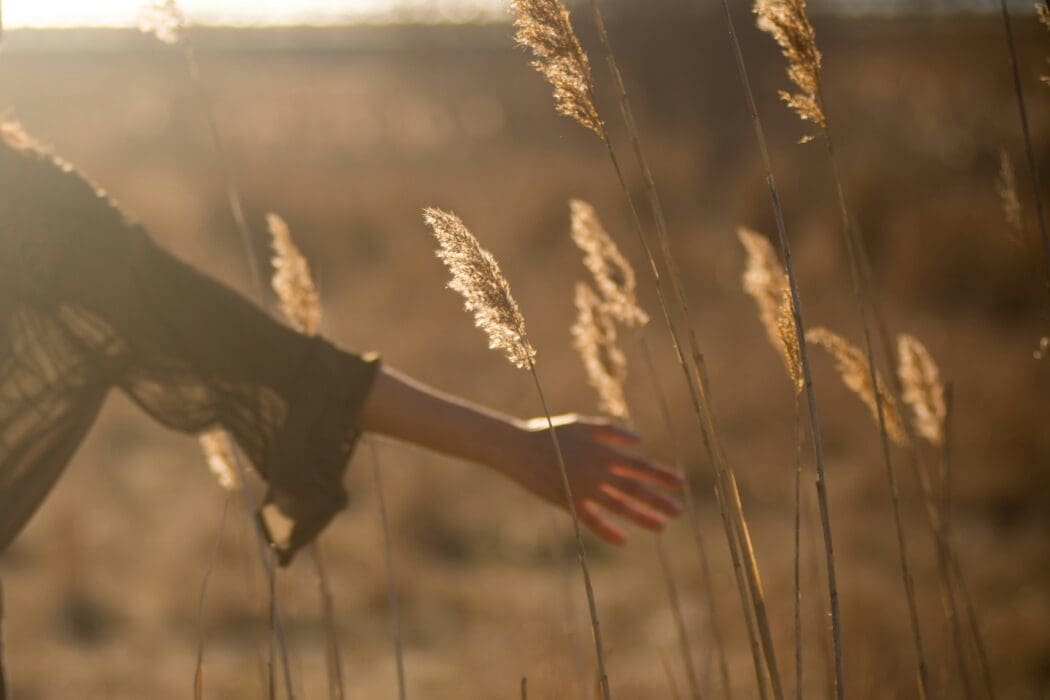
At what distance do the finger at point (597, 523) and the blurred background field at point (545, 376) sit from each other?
0.85 feet

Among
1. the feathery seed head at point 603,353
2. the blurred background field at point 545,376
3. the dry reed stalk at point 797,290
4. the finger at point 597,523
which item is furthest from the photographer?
the blurred background field at point 545,376

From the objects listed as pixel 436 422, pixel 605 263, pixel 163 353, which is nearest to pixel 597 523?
pixel 436 422

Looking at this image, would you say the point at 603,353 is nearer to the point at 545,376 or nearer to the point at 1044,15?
the point at 1044,15

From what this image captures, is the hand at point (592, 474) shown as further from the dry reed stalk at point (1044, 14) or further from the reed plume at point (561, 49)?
the dry reed stalk at point (1044, 14)

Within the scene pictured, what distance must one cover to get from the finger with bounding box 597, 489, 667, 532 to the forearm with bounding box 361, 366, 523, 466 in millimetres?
141

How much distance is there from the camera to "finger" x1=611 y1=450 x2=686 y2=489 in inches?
53.8

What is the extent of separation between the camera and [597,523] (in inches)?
54.3

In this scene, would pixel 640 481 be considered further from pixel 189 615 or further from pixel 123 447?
pixel 123 447

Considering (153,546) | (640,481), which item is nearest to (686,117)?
(153,546)

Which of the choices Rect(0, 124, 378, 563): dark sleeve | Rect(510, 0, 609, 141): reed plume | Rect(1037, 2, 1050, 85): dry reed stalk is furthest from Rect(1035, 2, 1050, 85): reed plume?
Rect(0, 124, 378, 563): dark sleeve

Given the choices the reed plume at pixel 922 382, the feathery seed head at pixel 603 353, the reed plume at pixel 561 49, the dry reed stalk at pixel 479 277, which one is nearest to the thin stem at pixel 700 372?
the reed plume at pixel 561 49

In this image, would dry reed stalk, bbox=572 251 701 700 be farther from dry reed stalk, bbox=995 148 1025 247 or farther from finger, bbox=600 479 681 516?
dry reed stalk, bbox=995 148 1025 247

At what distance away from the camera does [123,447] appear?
5.93 metres

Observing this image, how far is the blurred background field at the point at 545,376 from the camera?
379 cm
